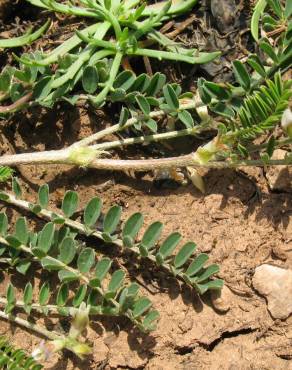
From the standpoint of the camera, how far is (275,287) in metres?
3.17

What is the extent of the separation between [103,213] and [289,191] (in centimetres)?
93

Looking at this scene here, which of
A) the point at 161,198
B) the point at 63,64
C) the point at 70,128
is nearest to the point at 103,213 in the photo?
the point at 161,198

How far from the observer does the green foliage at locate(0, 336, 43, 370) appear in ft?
9.48

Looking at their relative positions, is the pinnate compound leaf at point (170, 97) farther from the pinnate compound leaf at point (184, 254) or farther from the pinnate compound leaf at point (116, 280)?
the pinnate compound leaf at point (116, 280)

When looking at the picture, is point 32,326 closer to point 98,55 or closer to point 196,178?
point 196,178

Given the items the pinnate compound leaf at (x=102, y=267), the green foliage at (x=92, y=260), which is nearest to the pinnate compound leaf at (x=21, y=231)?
the green foliage at (x=92, y=260)

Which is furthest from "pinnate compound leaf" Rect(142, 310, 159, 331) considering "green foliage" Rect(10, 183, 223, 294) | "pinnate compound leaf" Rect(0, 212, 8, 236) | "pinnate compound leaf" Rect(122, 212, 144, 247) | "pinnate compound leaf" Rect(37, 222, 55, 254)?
"pinnate compound leaf" Rect(0, 212, 8, 236)

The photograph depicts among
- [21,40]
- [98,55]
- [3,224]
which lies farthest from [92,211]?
[21,40]

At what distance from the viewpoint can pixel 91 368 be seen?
3.14 m

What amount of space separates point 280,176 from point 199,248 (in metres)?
0.55

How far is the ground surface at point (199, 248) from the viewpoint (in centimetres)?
314

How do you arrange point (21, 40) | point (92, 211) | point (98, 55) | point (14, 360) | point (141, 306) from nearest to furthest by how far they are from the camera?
point (14, 360)
point (141, 306)
point (92, 211)
point (98, 55)
point (21, 40)

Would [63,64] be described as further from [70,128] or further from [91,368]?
[91,368]

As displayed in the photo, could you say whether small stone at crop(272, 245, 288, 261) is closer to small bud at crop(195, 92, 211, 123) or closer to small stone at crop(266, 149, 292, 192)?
small stone at crop(266, 149, 292, 192)
